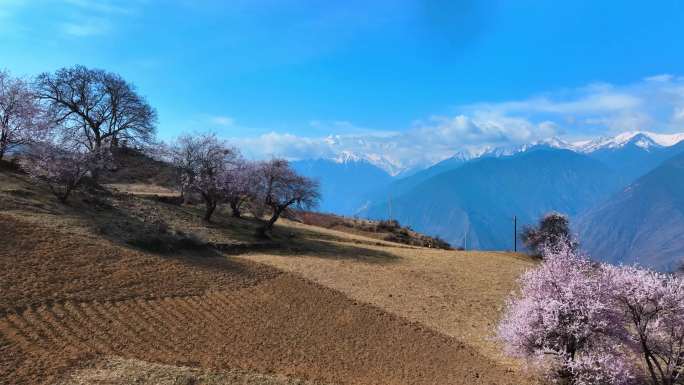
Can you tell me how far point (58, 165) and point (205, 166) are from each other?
40.6ft

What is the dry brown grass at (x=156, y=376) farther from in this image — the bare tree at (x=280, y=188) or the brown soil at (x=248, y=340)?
the bare tree at (x=280, y=188)

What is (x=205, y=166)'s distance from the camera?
38812 mm

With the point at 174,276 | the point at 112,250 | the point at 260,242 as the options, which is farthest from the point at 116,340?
the point at 260,242

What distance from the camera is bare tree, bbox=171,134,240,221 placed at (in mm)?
36531

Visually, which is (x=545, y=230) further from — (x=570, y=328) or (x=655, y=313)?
(x=570, y=328)

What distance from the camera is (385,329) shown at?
65.0ft

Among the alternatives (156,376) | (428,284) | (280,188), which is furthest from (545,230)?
(156,376)

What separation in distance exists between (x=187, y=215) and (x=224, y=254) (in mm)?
9296

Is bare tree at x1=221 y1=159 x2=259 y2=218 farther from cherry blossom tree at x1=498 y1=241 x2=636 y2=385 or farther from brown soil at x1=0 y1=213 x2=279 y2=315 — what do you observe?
cherry blossom tree at x1=498 y1=241 x2=636 y2=385

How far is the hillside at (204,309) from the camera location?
1303cm

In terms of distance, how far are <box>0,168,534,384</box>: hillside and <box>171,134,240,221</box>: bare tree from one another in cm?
479

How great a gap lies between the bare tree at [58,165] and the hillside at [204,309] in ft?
4.27

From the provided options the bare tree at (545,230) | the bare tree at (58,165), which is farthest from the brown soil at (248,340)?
the bare tree at (545,230)

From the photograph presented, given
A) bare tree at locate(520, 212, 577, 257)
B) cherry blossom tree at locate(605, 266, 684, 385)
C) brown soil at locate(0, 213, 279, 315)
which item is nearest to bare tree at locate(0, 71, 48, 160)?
brown soil at locate(0, 213, 279, 315)
